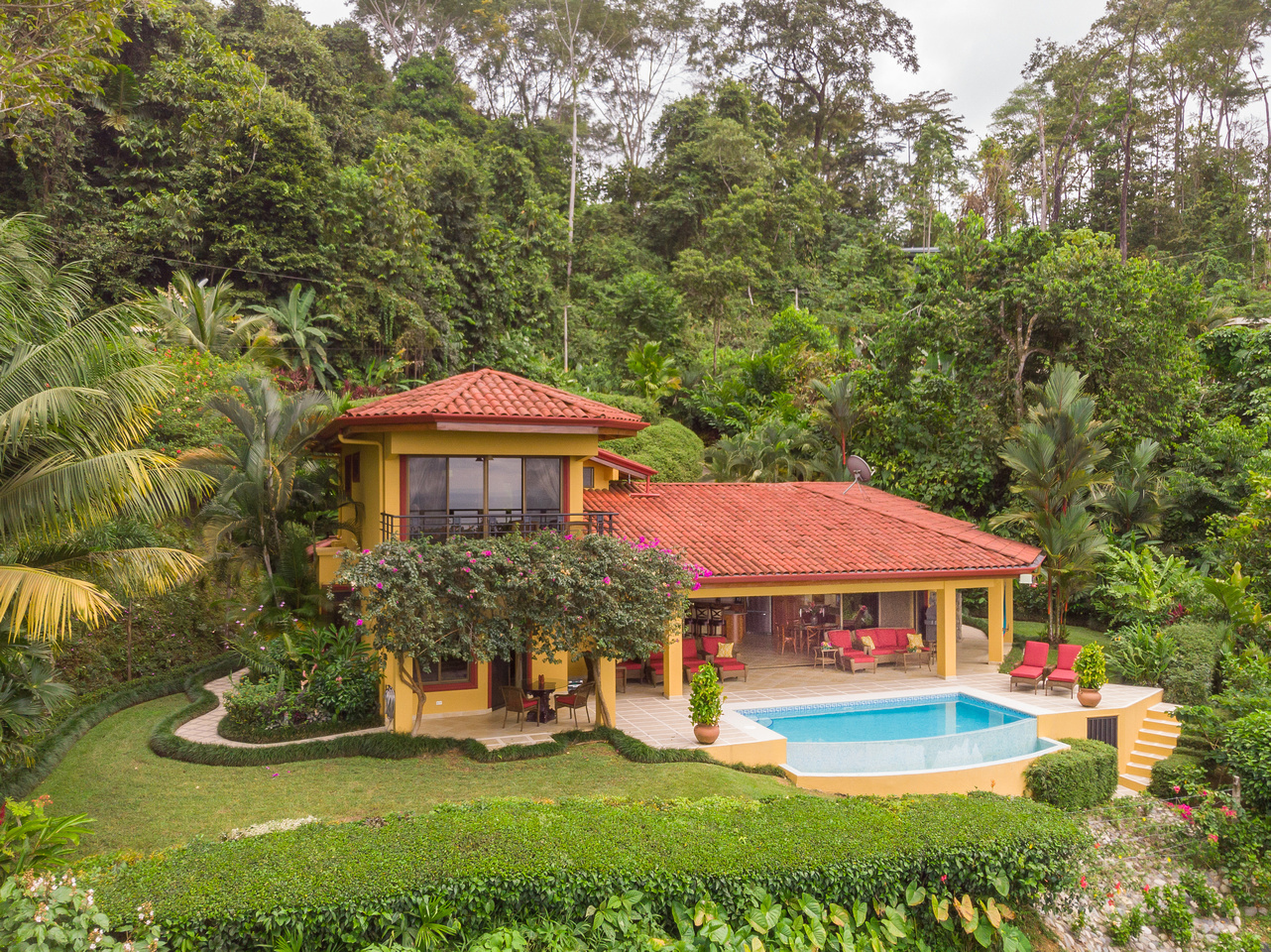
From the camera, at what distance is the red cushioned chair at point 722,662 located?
704 inches

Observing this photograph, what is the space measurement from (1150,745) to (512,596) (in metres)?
12.7

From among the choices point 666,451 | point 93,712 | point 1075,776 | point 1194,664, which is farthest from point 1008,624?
point 93,712

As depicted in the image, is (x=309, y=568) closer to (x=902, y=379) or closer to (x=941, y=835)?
(x=941, y=835)

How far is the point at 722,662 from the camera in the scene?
17.9 metres

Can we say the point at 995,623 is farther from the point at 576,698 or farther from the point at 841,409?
the point at 576,698

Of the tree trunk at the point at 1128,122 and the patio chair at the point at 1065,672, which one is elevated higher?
the tree trunk at the point at 1128,122

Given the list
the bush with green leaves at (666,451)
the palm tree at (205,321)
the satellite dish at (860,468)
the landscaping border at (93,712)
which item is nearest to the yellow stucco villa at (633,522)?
the satellite dish at (860,468)

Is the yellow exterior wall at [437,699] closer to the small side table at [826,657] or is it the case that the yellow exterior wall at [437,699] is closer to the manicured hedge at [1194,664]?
the small side table at [826,657]

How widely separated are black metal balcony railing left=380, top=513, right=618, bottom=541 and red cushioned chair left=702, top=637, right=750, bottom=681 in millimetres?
5389

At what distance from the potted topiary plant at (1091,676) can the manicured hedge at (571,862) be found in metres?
6.67

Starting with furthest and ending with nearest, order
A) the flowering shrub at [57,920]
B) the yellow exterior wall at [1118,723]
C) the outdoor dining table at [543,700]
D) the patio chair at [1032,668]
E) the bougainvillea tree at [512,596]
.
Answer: the patio chair at [1032,668], the yellow exterior wall at [1118,723], the outdoor dining table at [543,700], the bougainvillea tree at [512,596], the flowering shrub at [57,920]

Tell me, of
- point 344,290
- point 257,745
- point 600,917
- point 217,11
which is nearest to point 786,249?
point 344,290

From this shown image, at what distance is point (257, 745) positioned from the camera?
1280 centimetres

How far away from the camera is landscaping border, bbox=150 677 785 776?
12219mm
